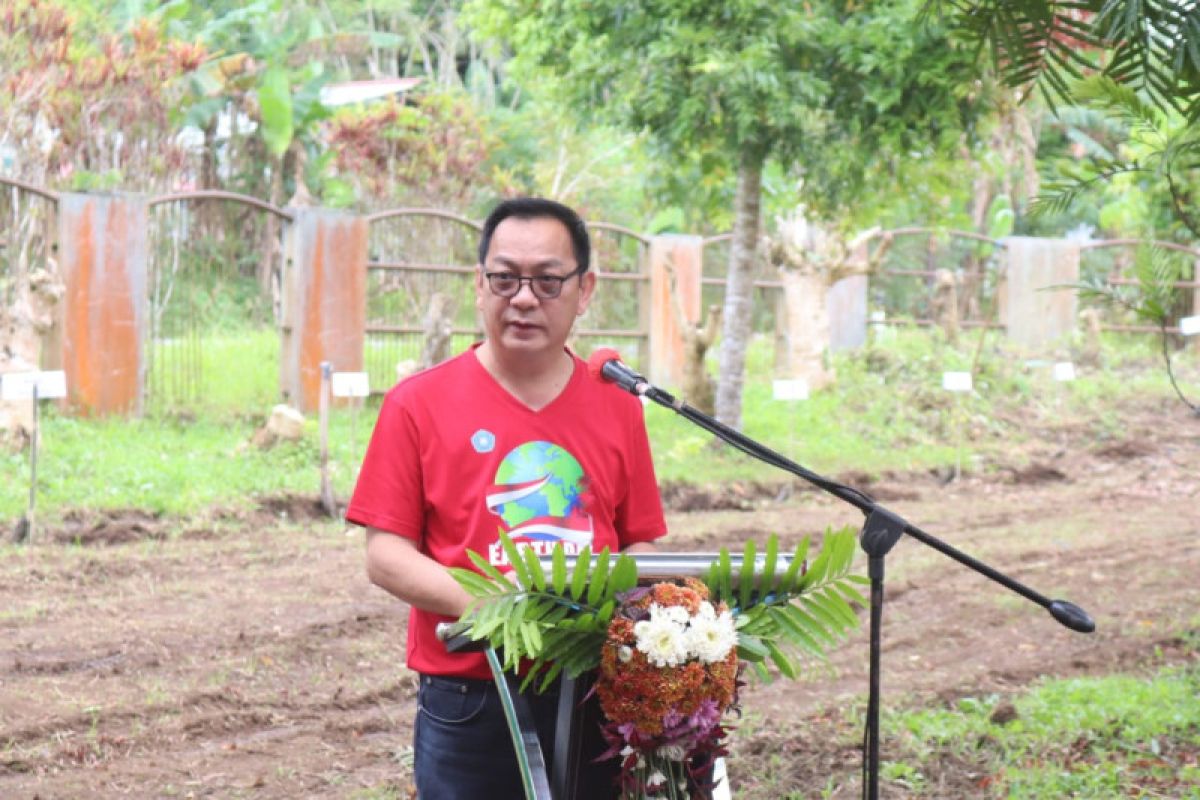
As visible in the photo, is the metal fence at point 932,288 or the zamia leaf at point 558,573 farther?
the metal fence at point 932,288

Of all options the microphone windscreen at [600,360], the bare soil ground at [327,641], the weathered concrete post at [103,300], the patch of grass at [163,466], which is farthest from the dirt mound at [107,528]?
the microphone windscreen at [600,360]

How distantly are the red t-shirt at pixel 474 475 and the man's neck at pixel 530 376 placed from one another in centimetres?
2

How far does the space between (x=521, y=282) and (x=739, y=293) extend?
41.2ft

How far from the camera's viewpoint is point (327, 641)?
8.68 metres

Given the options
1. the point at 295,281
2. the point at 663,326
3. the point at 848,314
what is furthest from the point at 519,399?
the point at 848,314

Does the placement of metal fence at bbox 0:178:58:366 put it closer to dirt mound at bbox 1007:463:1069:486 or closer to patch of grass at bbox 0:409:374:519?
patch of grass at bbox 0:409:374:519

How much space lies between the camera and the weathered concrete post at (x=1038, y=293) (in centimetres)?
2452

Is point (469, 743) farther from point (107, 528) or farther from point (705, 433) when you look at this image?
point (705, 433)

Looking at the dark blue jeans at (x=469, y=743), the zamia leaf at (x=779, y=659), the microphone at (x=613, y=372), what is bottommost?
the dark blue jeans at (x=469, y=743)

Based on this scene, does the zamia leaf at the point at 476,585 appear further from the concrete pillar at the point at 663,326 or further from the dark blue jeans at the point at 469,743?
the concrete pillar at the point at 663,326

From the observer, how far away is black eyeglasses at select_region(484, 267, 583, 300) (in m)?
3.40

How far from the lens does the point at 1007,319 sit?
80.7 feet

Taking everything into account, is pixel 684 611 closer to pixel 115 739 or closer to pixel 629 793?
pixel 629 793

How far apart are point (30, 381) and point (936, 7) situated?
→ 7516mm
